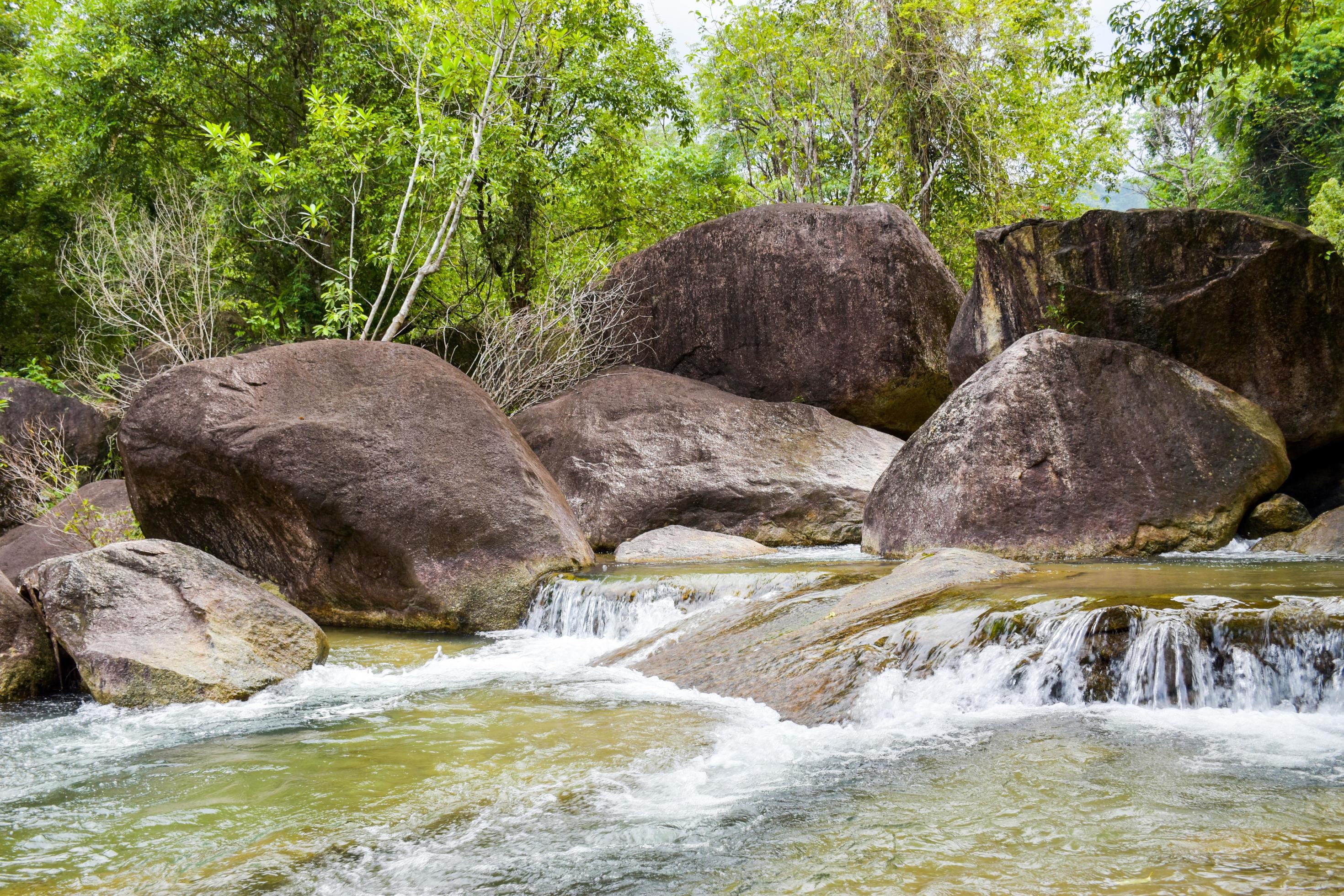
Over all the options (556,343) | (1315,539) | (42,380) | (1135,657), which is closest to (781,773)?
(1135,657)

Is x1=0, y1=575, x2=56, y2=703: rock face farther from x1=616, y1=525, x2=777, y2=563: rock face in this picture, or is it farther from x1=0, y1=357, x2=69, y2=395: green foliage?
x1=0, y1=357, x2=69, y2=395: green foliage

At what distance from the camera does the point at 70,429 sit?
46.5ft

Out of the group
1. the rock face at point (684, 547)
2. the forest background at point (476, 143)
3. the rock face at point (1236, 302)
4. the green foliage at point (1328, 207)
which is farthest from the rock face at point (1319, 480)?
the green foliage at point (1328, 207)

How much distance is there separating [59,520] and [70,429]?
4.47m

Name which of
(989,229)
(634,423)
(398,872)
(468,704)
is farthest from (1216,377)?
(398,872)

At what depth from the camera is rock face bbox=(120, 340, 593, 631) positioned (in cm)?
802

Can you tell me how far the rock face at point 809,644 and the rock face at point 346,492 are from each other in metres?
2.07

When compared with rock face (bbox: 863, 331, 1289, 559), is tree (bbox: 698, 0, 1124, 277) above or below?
above

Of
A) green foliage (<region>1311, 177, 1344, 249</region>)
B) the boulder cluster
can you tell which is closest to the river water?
the boulder cluster

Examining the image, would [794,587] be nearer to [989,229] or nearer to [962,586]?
[962,586]

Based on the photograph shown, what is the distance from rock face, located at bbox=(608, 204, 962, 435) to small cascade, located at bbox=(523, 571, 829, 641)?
20.2 feet

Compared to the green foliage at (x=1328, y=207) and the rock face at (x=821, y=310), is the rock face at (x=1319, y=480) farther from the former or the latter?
the green foliage at (x=1328, y=207)

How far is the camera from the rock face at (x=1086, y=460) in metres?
8.22

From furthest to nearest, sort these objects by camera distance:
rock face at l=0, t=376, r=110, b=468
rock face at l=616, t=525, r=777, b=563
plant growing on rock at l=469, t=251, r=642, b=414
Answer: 1. rock face at l=0, t=376, r=110, b=468
2. plant growing on rock at l=469, t=251, r=642, b=414
3. rock face at l=616, t=525, r=777, b=563
